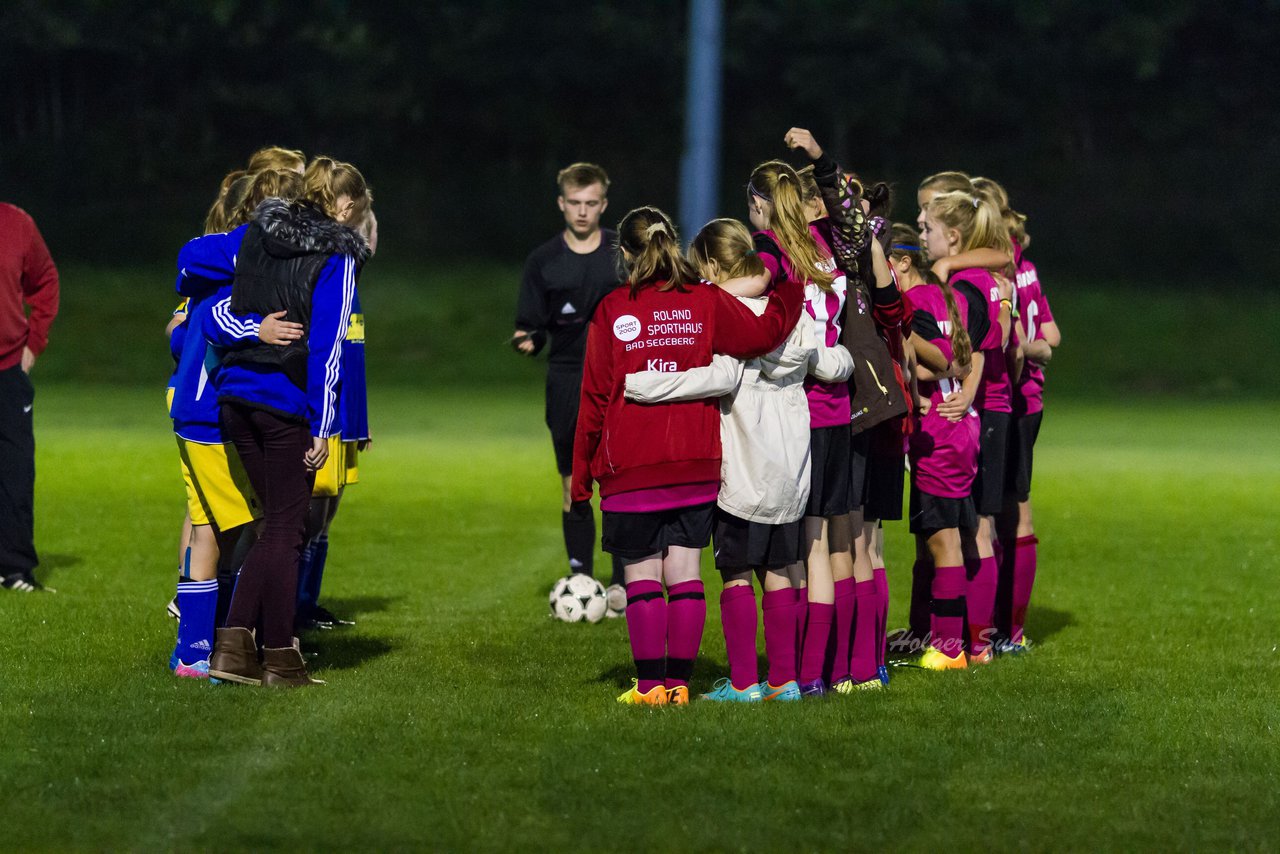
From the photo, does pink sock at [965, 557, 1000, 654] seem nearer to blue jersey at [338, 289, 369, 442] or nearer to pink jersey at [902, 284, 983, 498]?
pink jersey at [902, 284, 983, 498]

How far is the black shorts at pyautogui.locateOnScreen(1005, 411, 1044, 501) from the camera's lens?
7.39 metres

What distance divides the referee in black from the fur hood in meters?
2.43

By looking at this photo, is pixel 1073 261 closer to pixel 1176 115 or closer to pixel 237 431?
pixel 1176 115

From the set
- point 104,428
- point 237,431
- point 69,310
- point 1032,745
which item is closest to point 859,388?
point 1032,745

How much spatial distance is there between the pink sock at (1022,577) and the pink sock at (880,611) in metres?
1.06

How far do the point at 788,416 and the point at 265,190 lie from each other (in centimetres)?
200

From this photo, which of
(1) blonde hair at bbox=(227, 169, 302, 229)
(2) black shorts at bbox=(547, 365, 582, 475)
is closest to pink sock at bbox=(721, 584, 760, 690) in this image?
(1) blonde hair at bbox=(227, 169, 302, 229)

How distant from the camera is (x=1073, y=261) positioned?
3875 centimetres

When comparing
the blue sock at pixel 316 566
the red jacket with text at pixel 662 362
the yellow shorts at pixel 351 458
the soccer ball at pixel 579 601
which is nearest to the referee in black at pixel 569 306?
the soccer ball at pixel 579 601

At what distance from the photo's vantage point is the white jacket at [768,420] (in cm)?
582

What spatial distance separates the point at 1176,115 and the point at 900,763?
40.8 metres

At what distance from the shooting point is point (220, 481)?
6.23 m

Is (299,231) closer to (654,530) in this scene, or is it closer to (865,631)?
(654,530)

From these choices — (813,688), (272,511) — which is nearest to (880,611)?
(813,688)
